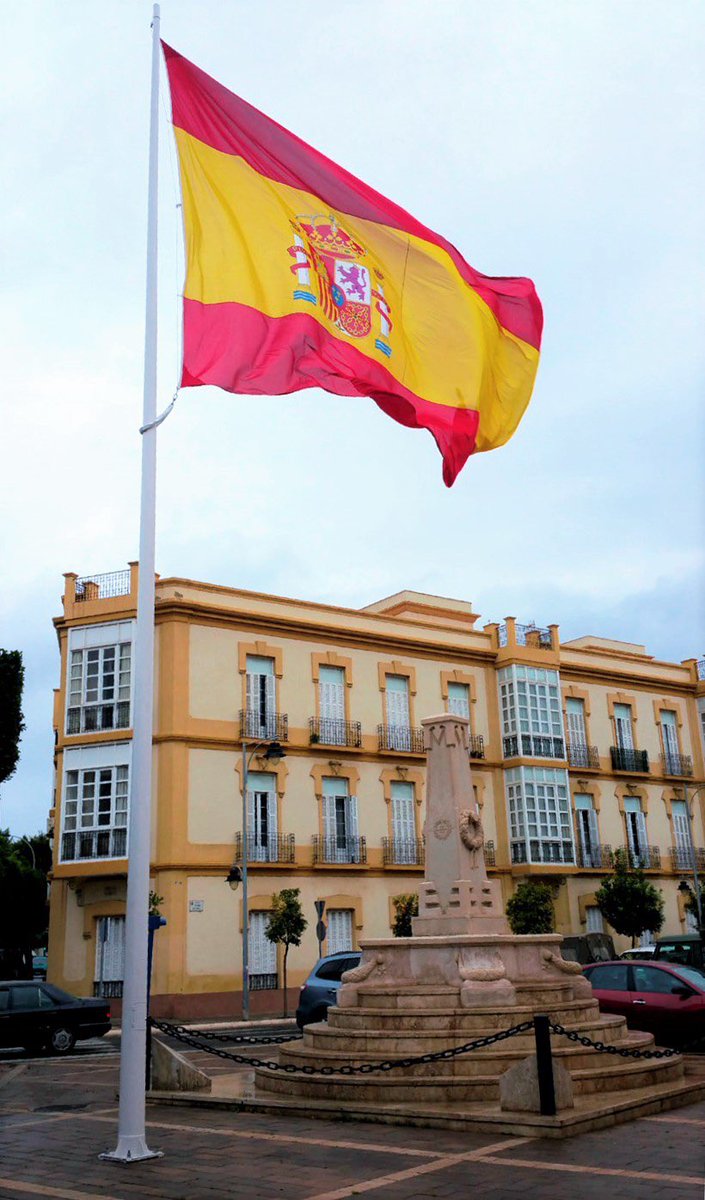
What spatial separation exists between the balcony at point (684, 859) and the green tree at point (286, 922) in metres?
19.0

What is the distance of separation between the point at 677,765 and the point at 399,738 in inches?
Result: 584

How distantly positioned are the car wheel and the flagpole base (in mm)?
12813

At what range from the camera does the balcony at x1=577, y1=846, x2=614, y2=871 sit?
42375 millimetres

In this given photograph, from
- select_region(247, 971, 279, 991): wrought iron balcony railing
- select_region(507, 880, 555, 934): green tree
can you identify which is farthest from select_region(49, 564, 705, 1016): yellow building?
select_region(507, 880, 555, 934): green tree

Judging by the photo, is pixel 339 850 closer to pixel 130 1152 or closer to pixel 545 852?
pixel 545 852

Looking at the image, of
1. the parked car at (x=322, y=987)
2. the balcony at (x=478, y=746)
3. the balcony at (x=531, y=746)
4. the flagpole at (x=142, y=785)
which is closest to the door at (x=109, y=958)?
the parked car at (x=322, y=987)

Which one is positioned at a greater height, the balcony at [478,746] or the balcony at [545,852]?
the balcony at [478,746]

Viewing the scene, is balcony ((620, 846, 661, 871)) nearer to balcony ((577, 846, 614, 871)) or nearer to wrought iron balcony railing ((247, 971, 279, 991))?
balcony ((577, 846, 614, 871))

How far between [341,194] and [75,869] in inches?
1010

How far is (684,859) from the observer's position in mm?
45469

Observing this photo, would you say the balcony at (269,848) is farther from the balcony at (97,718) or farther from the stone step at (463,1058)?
the stone step at (463,1058)


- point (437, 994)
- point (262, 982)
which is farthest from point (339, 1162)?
point (262, 982)

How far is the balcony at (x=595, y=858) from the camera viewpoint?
4238 cm

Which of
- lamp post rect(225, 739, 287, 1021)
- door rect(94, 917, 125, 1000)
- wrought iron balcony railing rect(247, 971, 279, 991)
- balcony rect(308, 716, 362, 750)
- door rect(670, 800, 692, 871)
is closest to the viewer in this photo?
lamp post rect(225, 739, 287, 1021)
